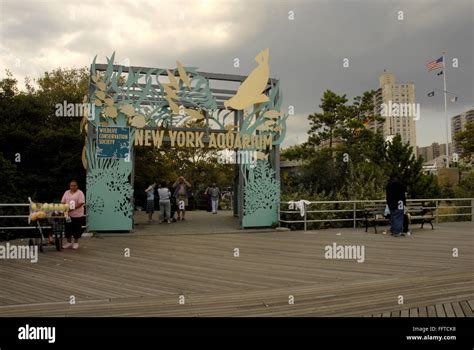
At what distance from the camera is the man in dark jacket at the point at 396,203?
501 inches

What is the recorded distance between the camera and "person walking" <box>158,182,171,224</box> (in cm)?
1667

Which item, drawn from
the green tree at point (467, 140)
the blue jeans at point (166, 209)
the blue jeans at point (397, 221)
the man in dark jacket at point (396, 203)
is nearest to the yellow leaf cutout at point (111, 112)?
the blue jeans at point (166, 209)

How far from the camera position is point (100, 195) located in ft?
45.2

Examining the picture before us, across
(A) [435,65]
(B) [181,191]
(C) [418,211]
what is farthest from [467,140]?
(B) [181,191]

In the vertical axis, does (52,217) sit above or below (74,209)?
below

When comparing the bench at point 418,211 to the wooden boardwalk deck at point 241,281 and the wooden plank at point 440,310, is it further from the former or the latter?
the wooden plank at point 440,310

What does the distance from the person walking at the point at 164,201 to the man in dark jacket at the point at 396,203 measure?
818 cm

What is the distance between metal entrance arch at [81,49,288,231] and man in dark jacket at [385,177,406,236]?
13.4ft

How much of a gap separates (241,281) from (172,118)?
909cm

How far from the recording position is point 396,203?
→ 12688mm

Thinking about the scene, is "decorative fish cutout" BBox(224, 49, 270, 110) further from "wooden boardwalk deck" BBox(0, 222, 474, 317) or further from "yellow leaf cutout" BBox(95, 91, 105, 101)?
"wooden boardwalk deck" BBox(0, 222, 474, 317)

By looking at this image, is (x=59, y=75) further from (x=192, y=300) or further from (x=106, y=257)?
(x=192, y=300)

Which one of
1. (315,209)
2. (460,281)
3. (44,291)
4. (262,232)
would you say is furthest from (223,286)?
(315,209)

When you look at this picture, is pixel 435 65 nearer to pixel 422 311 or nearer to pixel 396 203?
pixel 396 203
